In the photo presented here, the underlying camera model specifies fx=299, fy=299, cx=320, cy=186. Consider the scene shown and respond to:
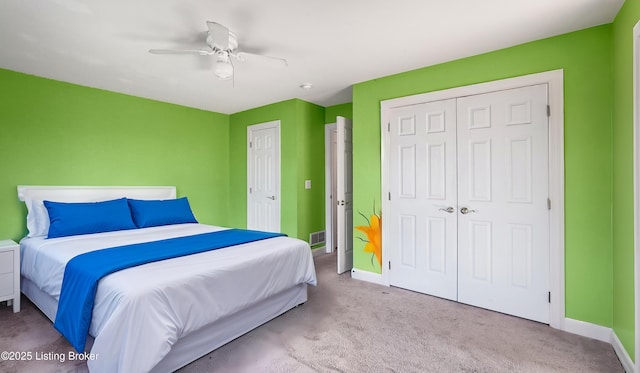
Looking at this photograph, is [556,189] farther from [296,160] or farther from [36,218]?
[36,218]

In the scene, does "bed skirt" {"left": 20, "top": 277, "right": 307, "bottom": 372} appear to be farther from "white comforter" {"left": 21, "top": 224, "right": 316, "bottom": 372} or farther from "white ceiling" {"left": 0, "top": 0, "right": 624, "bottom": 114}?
"white ceiling" {"left": 0, "top": 0, "right": 624, "bottom": 114}

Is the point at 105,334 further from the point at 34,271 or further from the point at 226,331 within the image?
the point at 34,271

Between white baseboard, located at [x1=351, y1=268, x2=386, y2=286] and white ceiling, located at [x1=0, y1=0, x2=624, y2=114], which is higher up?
white ceiling, located at [x1=0, y1=0, x2=624, y2=114]

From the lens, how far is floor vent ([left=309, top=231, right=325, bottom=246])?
4648 millimetres

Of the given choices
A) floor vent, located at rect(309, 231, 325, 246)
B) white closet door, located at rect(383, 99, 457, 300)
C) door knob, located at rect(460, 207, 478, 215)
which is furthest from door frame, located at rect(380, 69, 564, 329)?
floor vent, located at rect(309, 231, 325, 246)

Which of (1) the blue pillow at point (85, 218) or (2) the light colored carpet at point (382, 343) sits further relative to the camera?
(1) the blue pillow at point (85, 218)

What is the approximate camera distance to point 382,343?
2.17 meters

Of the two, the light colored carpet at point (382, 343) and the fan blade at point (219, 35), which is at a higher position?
the fan blade at point (219, 35)

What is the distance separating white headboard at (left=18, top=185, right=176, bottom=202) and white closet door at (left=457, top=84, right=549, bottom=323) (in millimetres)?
3841

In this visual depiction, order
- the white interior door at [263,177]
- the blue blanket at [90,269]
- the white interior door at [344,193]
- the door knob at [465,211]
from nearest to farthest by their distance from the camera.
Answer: the blue blanket at [90,269]
the door knob at [465,211]
the white interior door at [344,193]
the white interior door at [263,177]

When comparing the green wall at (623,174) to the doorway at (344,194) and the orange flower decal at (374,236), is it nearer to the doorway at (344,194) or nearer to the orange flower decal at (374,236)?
the orange flower decal at (374,236)

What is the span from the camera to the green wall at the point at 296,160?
4.38m

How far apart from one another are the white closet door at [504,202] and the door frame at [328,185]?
233 centimetres

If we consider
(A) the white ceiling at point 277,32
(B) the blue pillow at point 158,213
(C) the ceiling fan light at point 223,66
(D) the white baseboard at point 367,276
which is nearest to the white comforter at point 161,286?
(B) the blue pillow at point 158,213
